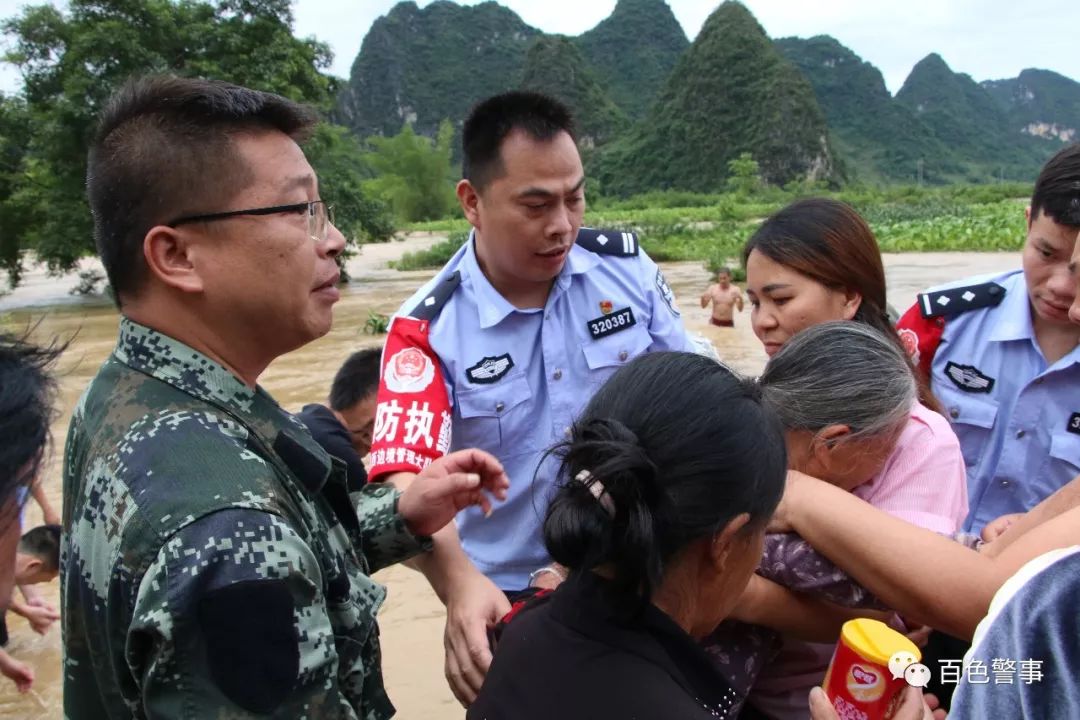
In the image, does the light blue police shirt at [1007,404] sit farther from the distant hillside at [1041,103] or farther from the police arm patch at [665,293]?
the distant hillside at [1041,103]

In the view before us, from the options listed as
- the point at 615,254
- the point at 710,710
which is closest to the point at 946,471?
the point at 710,710

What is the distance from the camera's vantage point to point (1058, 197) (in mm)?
2102

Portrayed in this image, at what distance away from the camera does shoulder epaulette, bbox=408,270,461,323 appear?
220cm

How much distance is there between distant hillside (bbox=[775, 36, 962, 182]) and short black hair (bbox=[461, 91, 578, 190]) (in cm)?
5784

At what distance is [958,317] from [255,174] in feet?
6.47

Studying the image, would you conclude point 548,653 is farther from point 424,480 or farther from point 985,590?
point 985,590

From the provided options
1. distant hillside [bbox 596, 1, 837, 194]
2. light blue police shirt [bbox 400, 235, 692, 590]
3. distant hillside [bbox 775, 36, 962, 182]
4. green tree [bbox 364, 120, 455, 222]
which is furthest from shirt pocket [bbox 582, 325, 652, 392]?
distant hillside [bbox 775, 36, 962, 182]

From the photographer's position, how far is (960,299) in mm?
2387

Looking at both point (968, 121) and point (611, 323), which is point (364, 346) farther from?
point (968, 121)

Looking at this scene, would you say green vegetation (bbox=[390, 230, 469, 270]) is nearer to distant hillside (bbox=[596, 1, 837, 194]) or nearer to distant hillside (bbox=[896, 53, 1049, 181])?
distant hillside (bbox=[596, 1, 837, 194])

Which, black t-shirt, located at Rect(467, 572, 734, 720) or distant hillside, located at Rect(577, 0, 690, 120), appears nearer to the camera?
black t-shirt, located at Rect(467, 572, 734, 720)

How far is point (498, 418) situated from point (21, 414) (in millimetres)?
1195

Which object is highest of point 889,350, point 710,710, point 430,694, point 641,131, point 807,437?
point 641,131

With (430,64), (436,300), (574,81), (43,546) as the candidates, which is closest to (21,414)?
(436,300)
